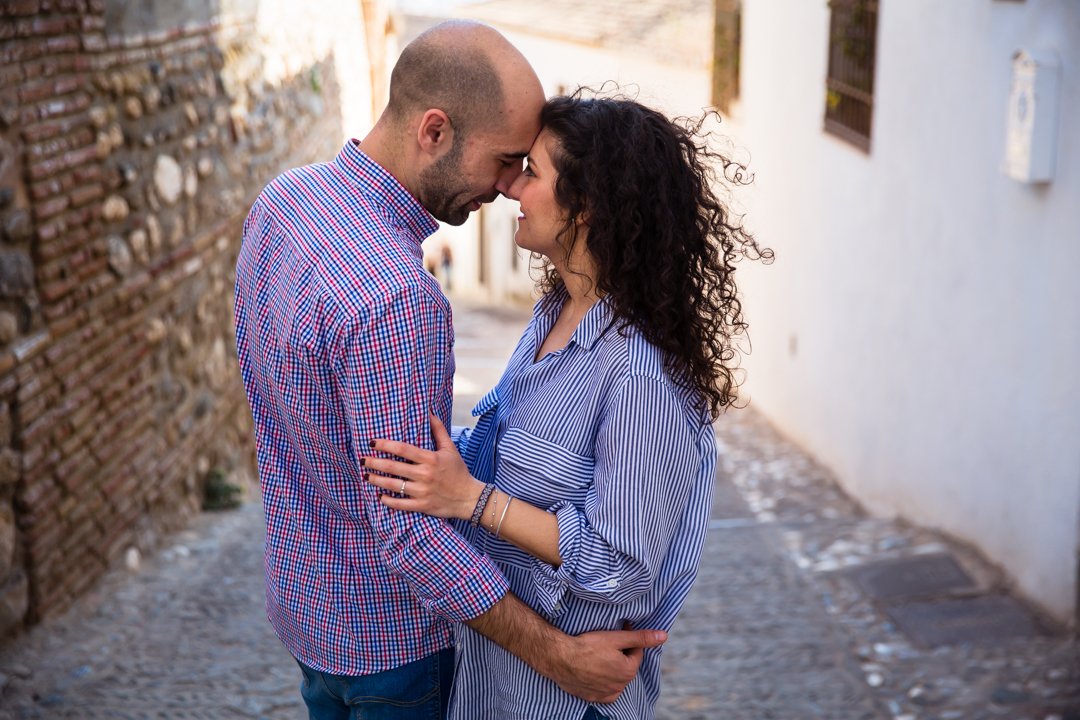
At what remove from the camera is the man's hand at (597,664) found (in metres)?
1.85

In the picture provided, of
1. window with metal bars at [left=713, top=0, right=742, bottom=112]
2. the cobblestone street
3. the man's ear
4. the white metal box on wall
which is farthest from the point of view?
window with metal bars at [left=713, top=0, right=742, bottom=112]

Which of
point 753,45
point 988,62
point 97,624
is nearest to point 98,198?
point 97,624

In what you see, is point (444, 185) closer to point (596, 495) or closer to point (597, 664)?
point (596, 495)

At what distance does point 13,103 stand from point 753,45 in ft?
25.4

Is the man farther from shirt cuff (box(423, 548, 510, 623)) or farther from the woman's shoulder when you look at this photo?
the woman's shoulder

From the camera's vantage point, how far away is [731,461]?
7977mm

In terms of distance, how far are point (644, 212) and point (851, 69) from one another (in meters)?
5.86

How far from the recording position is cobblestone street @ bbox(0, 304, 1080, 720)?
3.33 meters

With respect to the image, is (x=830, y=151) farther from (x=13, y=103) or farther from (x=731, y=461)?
(x=13, y=103)

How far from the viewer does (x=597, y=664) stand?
6.08 feet

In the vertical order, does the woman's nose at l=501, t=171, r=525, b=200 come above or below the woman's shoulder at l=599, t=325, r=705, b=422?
above

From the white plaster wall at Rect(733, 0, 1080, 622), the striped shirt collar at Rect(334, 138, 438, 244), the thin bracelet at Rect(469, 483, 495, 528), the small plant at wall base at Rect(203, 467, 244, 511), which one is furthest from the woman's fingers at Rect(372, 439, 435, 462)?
the small plant at wall base at Rect(203, 467, 244, 511)

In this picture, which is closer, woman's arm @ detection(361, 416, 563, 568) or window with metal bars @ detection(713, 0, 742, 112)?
woman's arm @ detection(361, 416, 563, 568)

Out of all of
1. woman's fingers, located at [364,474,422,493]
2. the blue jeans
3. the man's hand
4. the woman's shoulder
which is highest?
the woman's shoulder
